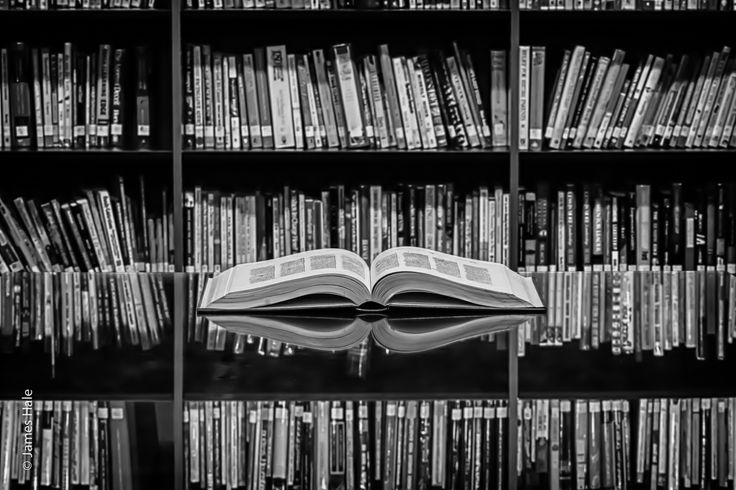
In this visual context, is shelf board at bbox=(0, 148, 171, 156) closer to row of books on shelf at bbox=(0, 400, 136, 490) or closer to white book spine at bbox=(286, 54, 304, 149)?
white book spine at bbox=(286, 54, 304, 149)

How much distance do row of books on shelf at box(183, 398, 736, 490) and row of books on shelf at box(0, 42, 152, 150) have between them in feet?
5.07

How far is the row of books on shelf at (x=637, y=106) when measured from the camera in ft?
8.43

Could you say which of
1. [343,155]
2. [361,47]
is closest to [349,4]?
[361,47]

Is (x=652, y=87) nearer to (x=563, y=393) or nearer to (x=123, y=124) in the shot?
(x=123, y=124)

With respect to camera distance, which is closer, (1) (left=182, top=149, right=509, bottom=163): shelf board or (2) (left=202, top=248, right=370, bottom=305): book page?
(2) (left=202, top=248, right=370, bottom=305): book page

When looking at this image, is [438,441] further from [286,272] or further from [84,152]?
[84,152]

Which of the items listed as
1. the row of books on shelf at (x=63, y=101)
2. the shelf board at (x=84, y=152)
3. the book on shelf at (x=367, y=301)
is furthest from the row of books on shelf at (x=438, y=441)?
the row of books on shelf at (x=63, y=101)

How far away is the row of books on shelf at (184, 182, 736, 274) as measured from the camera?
2588 mm

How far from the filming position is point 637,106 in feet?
8.46

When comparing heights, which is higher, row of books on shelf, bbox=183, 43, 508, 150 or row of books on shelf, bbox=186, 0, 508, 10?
row of books on shelf, bbox=186, 0, 508, 10

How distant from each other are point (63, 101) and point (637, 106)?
59.8 inches

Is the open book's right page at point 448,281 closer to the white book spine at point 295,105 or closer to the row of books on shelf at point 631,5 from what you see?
the white book spine at point 295,105

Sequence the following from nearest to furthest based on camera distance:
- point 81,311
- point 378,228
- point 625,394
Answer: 1. point 625,394
2. point 81,311
3. point 378,228

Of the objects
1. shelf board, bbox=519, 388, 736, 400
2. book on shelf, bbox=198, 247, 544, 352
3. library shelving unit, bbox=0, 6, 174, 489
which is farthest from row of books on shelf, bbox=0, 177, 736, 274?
shelf board, bbox=519, 388, 736, 400
